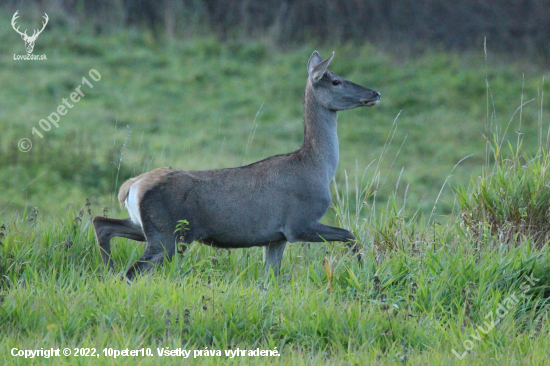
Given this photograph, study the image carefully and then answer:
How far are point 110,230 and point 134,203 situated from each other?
360mm

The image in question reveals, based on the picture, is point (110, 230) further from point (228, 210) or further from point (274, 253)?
point (274, 253)

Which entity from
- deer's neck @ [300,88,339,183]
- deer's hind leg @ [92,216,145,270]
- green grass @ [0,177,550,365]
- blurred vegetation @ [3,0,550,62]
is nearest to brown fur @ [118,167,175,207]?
deer's hind leg @ [92,216,145,270]

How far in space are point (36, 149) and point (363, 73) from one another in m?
7.51

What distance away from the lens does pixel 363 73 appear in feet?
47.9

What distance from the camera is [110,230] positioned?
17.0 feet

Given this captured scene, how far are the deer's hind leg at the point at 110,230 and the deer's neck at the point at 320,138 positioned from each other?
1.49 m

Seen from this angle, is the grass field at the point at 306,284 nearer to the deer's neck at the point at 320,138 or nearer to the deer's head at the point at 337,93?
the deer's neck at the point at 320,138

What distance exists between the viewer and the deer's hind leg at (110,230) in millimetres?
5156

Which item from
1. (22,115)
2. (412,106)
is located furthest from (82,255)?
(412,106)

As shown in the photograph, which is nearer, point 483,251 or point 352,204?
point 483,251

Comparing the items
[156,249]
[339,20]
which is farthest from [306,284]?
[339,20]

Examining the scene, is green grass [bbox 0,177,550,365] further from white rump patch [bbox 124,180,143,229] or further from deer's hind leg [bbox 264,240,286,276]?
white rump patch [bbox 124,180,143,229]

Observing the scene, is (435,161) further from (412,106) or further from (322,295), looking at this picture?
(322,295)

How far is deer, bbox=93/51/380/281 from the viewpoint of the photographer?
4934 mm
